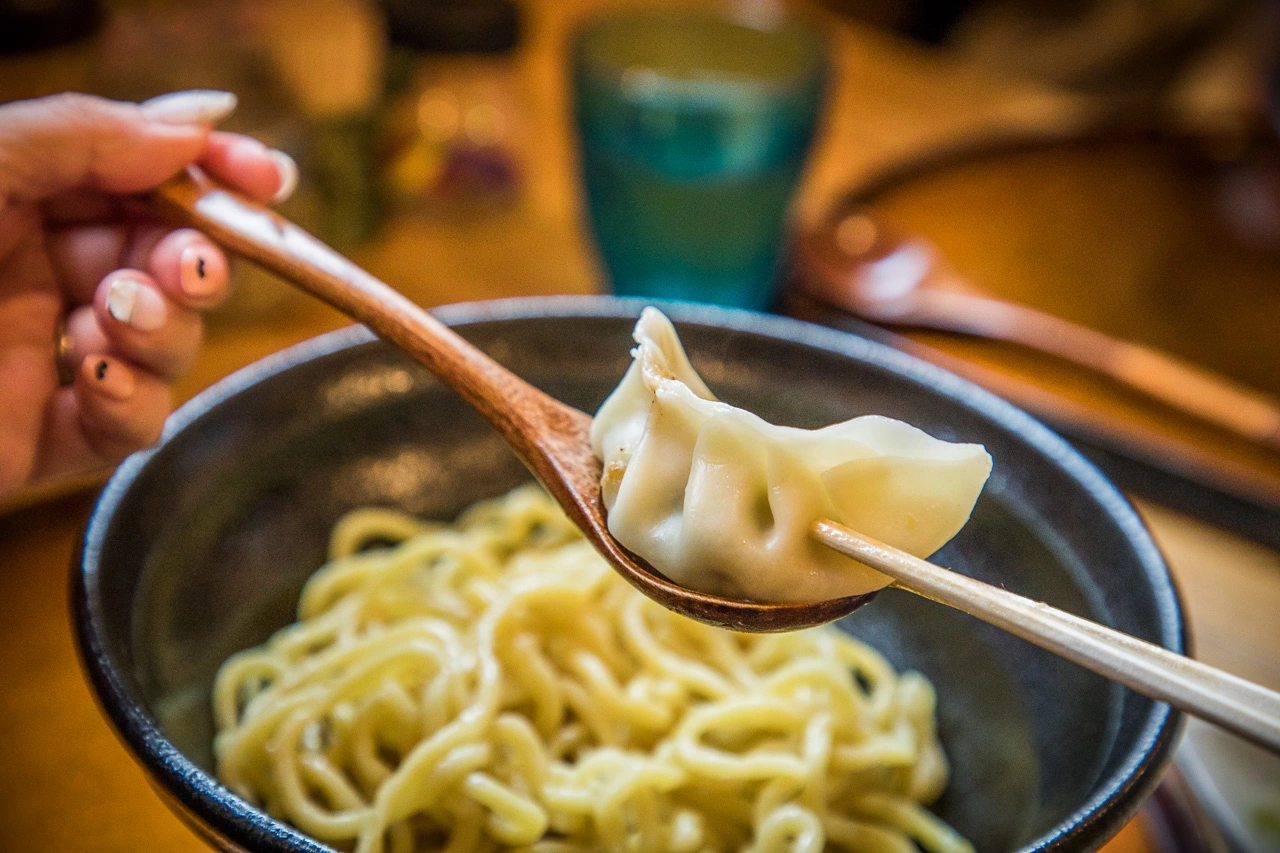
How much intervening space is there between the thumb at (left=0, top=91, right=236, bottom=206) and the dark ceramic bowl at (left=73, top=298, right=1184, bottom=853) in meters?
0.20

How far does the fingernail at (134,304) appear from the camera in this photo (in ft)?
2.47

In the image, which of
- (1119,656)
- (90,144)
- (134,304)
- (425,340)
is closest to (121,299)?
(134,304)

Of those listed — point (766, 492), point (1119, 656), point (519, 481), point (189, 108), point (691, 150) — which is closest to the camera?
point (1119, 656)

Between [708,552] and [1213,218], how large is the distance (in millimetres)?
1463

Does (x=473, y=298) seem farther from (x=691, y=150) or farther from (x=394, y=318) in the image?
(x=394, y=318)

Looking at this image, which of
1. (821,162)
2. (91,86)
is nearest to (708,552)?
(91,86)

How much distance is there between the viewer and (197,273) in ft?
2.58

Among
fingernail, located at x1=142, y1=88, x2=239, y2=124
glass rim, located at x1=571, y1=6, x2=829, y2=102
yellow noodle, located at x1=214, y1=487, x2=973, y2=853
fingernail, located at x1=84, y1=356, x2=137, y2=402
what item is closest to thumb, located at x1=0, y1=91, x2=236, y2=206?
fingernail, located at x1=142, y1=88, x2=239, y2=124

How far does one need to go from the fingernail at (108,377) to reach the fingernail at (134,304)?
1.3 inches

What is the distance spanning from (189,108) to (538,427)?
0.39 metres

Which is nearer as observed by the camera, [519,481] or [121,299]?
[121,299]

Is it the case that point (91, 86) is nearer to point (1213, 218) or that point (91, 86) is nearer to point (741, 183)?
point (741, 183)

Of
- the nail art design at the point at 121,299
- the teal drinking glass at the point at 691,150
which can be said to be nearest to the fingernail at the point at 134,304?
the nail art design at the point at 121,299

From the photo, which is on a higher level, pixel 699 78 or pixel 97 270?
pixel 699 78
